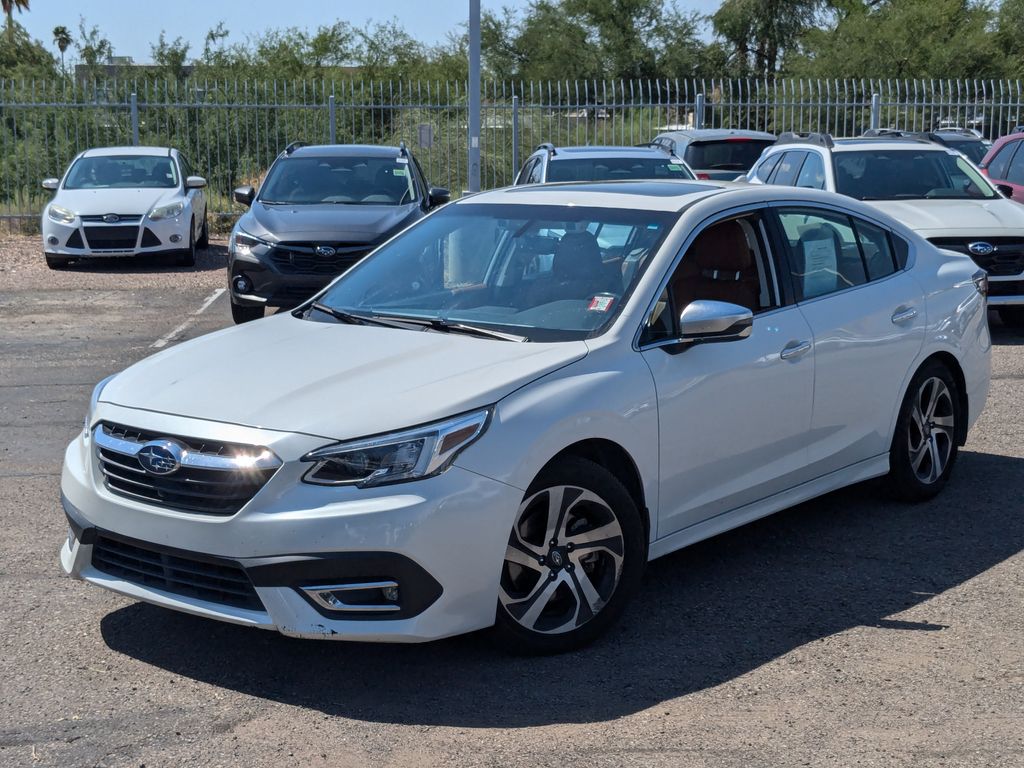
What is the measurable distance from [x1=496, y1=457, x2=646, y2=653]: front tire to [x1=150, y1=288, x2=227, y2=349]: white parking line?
25.8ft

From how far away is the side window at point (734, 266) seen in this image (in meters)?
5.50

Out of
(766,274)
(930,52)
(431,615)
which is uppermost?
(930,52)

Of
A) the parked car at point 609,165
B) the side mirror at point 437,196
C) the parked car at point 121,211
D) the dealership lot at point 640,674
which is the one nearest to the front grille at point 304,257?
the side mirror at point 437,196

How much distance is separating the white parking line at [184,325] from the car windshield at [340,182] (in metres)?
1.42

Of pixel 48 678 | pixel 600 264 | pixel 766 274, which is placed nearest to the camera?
pixel 48 678

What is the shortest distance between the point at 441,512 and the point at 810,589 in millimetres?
1950

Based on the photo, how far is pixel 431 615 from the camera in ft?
13.7

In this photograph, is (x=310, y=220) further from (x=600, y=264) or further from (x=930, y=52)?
(x=930, y=52)

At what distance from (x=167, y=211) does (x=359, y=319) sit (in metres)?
12.7

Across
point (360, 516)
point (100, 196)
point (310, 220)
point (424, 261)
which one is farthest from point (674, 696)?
point (100, 196)

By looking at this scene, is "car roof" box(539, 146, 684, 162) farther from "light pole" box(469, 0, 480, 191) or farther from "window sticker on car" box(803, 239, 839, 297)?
"window sticker on car" box(803, 239, 839, 297)

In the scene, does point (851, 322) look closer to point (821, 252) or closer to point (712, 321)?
point (821, 252)

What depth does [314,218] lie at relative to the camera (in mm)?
12570

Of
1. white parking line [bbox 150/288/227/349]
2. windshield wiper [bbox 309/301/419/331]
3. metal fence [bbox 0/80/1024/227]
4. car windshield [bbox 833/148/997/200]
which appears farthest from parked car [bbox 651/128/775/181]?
windshield wiper [bbox 309/301/419/331]
